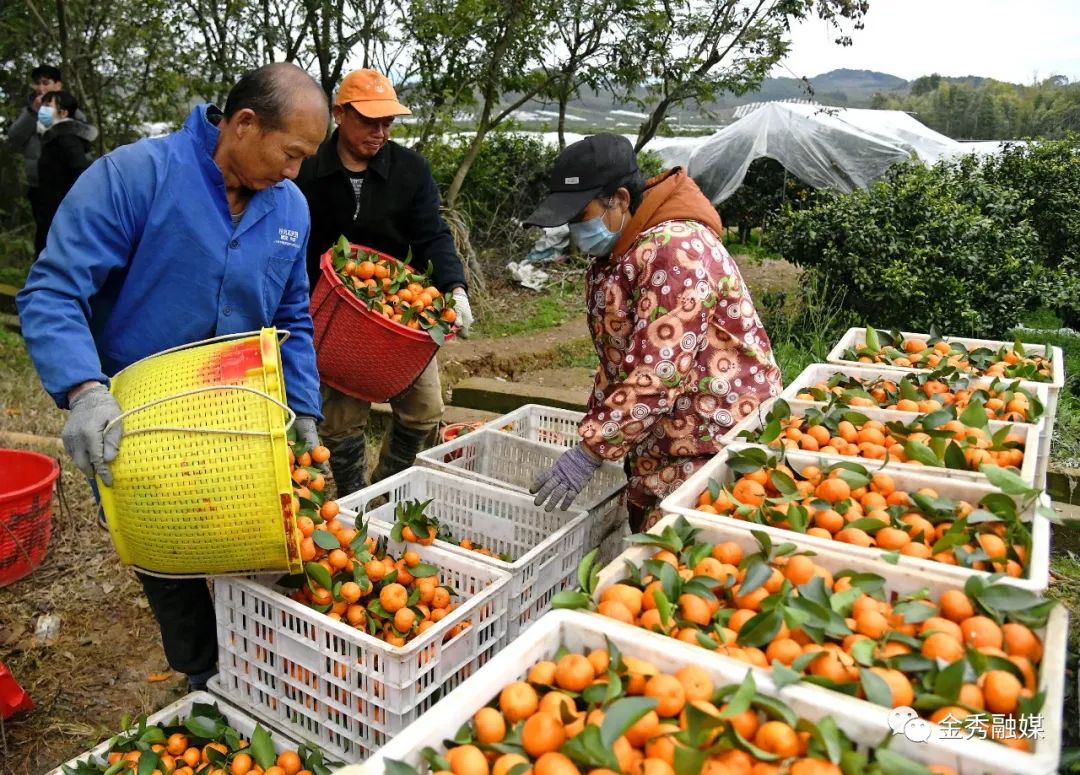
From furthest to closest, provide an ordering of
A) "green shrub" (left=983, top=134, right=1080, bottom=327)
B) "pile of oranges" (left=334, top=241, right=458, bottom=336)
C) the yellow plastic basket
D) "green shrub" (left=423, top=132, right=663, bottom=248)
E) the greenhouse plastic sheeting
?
1. the greenhouse plastic sheeting
2. "green shrub" (left=423, top=132, right=663, bottom=248)
3. "green shrub" (left=983, top=134, right=1080, bottom=327)
4. "pile of oranges" (left=334, top=241, right=458, bottom=336)
5. the yellow plastic basket

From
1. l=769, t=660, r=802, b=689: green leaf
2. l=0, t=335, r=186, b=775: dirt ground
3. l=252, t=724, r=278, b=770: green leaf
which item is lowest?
l=0, t=335, r=186, b=775: dirt ground

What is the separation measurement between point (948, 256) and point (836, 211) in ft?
3.10

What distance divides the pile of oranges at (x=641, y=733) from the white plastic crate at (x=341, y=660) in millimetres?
608

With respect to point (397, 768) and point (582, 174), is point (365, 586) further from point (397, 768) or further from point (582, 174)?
point (582, 174)


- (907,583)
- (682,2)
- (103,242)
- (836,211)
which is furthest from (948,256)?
(103,242)

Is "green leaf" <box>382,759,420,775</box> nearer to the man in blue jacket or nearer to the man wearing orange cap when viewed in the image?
the man in blue jacket

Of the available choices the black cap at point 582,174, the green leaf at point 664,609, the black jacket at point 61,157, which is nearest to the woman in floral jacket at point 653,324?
the black cap at point 582,174

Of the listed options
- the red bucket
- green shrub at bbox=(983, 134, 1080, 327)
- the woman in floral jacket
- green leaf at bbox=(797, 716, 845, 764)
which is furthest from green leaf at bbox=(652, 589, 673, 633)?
green shrub at bbox=(983, 134, 1080, 327)

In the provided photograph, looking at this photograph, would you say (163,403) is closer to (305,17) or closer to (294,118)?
(294,118)

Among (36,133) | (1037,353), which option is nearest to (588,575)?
(1037,353)

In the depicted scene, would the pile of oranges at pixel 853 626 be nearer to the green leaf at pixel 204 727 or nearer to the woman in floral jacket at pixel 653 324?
the woman in floral jacket at pixel 653 324

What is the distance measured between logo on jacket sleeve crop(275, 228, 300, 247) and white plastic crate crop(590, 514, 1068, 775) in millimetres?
1305

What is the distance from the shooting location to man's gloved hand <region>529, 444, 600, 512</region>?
2355mm

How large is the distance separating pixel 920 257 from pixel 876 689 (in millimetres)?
5828
